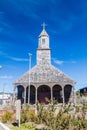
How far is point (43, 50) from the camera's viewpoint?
150 ft

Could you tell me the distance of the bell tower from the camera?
146 ft

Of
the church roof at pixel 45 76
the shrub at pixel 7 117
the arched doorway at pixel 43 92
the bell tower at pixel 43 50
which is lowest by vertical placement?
the shrub at pixel 7 117

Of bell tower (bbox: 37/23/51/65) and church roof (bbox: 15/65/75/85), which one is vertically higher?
bell tower (bbox: 37/23/51/65)

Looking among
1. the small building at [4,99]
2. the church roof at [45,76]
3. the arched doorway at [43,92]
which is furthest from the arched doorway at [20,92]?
the small building at [4,99]

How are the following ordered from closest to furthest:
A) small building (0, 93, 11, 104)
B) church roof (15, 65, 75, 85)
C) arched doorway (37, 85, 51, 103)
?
1. church roof (15, 65, 75, 85)
2. arched doorway (37, 85, 51, 103)
3. small building (0, 93, 11, 104)

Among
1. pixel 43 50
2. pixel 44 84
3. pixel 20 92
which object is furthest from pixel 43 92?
pixel 43 50

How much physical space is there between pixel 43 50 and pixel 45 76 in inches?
320

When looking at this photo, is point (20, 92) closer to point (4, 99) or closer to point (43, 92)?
point (43, 92)

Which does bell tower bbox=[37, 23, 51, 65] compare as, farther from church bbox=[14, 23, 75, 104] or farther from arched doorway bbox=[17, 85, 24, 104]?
arched doorway bbox=[17, 85, 24, 104]

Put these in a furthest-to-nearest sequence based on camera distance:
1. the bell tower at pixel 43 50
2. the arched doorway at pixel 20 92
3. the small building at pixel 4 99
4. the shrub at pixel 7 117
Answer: the small building at pixel 4 99 < the bell tower at pixel 43 50 < the arched doorway at pixel 20 92 < the shrub at pixel 7 117

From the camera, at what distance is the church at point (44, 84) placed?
1500 inches

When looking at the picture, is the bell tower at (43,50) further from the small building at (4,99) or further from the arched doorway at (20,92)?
the small building at (4,99)

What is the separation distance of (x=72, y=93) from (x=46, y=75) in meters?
5.88

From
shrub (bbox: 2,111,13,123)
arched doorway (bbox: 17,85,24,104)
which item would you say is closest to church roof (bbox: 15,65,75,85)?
arched doorway (bbox: 17,85,24,104)
